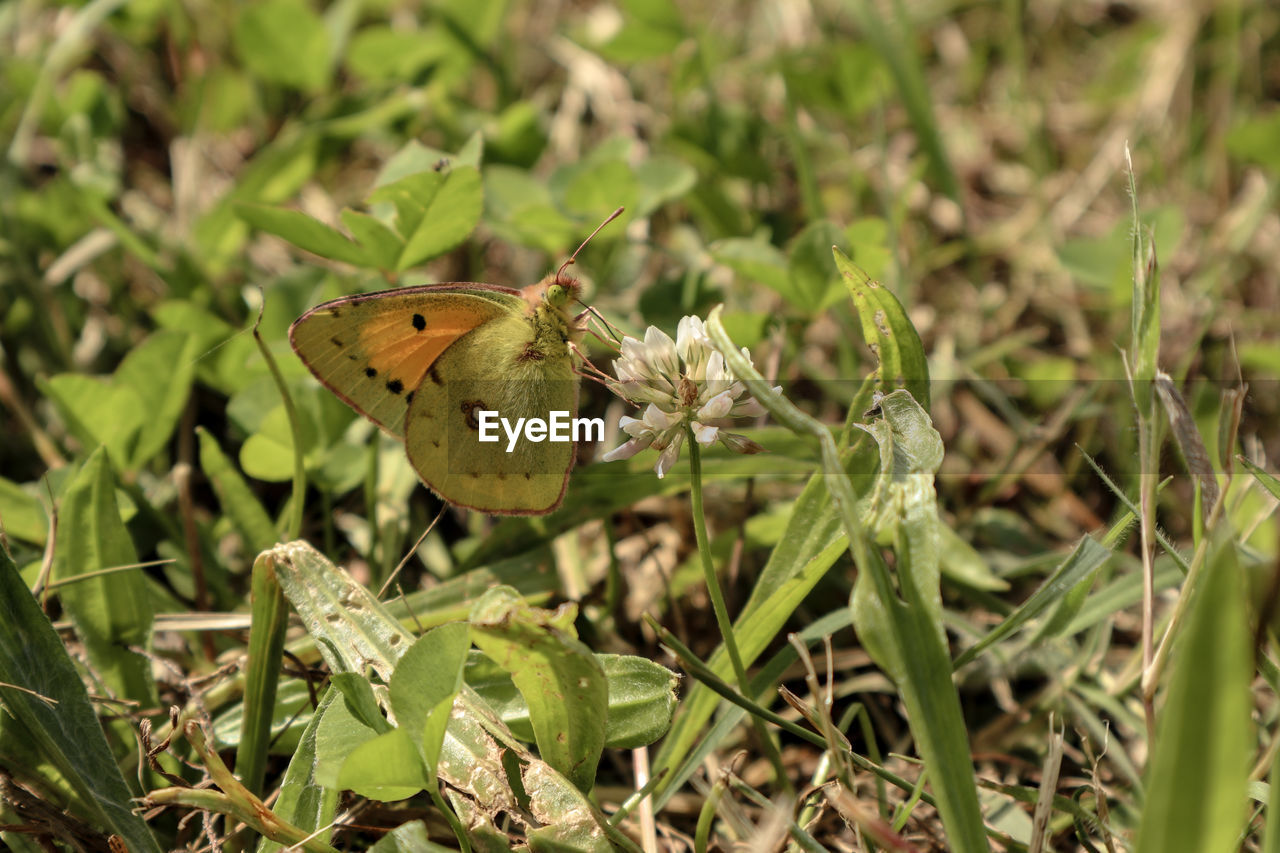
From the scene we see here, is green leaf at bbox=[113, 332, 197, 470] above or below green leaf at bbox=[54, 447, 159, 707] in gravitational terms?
above

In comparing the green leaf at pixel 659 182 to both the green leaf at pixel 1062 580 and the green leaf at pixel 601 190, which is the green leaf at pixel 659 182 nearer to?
the green leaf at pixel 601 190

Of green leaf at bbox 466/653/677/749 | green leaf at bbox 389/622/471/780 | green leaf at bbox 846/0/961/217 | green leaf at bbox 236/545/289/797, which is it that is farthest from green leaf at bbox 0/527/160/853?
green leaf at bbox 846/0/961/217

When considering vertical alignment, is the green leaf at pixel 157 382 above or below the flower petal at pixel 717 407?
below

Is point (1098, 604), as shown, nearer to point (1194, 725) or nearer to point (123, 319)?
point (1194, 725)

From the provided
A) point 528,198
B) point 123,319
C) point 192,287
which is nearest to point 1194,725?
point 528,198

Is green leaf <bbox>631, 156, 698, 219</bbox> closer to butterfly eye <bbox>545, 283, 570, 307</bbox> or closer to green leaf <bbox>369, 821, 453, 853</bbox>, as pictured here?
butterfly eye <bbox>545, 283, 570, 307</bbox>

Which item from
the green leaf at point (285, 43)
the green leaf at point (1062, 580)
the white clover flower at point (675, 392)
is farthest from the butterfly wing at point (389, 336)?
the green leaf at point (285, 43)
